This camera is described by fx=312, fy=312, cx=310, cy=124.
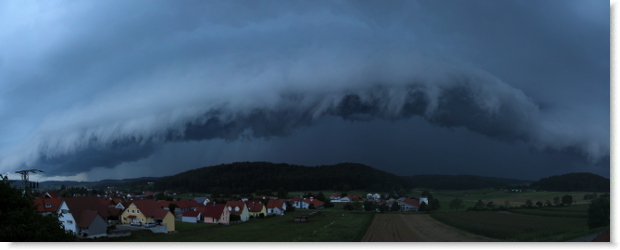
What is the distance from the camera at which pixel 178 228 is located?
827 centimetres

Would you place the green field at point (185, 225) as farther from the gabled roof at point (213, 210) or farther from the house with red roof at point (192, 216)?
the gabled roof at point (213, 210)

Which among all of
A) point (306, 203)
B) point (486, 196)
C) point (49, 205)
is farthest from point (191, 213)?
point (486, 196)

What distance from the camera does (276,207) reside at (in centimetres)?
934

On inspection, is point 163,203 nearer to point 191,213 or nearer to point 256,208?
point 191,213

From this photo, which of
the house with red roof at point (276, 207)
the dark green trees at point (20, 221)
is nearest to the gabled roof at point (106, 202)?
the dark green trees at point (20, 221)

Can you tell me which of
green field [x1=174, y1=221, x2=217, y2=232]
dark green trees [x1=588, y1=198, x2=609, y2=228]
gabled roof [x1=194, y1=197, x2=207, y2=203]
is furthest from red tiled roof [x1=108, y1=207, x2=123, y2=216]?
dark green trees [x1=588, y1=198, x2=609, y2=228]

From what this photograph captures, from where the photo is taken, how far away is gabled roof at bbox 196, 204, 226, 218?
871cm

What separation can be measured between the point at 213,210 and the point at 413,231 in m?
5.47

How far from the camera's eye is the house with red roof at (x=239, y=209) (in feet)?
29.2

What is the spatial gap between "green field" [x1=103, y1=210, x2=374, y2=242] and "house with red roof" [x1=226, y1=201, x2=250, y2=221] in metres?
0.23

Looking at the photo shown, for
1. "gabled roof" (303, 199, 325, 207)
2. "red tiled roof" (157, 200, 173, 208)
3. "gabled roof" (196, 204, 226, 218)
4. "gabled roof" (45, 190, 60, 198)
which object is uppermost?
"gabled roof" (45, 190, 60, 198)

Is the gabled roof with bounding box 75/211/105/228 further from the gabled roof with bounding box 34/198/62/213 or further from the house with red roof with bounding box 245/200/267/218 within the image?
the house with red roof with bounding box 245/200/267/218

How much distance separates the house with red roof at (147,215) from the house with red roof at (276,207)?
2635mm

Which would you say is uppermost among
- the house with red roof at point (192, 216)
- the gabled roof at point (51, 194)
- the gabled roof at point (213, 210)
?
the gabled roof at point (51, 194)
